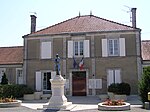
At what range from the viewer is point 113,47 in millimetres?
22188

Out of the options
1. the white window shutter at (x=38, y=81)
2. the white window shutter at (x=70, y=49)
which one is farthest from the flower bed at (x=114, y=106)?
the white window shutter at (x=38, y=81)

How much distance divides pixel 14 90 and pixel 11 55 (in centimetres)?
780

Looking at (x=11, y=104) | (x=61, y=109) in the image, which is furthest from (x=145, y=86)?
(x=11, y=104)

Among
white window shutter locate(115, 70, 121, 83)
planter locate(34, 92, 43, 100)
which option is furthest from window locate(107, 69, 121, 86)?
planter locate(34, 92, 43, 100)

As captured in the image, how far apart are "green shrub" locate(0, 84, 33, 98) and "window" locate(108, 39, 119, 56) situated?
7.68m

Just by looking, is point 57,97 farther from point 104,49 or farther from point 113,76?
point 104,49

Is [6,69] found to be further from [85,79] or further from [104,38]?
[104,38]

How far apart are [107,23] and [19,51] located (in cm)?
1052

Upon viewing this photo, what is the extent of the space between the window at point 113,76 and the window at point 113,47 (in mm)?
1457

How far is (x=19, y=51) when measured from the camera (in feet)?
94.0

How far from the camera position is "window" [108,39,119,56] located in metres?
22.0

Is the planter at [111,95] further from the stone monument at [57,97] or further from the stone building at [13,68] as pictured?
the stone building at [13,68]

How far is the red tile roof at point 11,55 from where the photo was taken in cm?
2637

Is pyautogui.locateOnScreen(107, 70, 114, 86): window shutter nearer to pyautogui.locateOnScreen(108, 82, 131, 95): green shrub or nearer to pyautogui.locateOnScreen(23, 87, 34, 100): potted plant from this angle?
pyautogui.locateOnScreen(108, 82, 131, 95): green shrub
